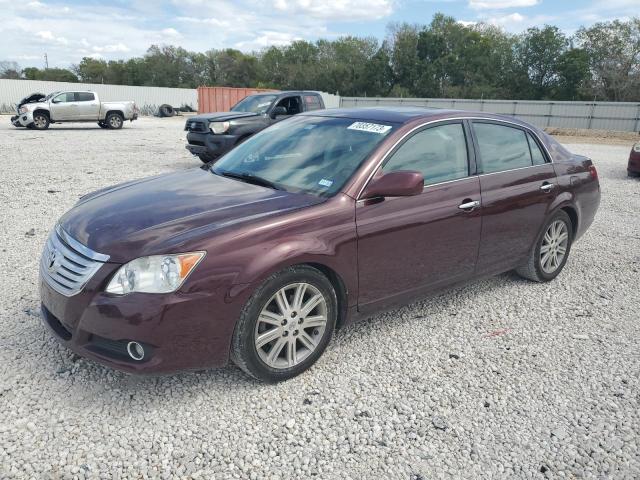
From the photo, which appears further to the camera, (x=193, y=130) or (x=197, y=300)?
(x=193, y=130)

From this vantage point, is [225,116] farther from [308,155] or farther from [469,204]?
[469,204]

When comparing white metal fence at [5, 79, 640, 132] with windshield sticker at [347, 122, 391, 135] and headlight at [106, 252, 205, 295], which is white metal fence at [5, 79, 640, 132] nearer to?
windshield sticker at [347, 122, 391, 135]

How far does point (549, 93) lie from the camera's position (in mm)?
60500

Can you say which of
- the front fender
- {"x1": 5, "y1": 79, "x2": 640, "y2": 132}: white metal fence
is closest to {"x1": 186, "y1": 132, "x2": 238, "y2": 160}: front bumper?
the front fender

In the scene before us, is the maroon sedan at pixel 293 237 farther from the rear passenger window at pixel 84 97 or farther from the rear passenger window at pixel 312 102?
the rear passenger window at pixel 84 97

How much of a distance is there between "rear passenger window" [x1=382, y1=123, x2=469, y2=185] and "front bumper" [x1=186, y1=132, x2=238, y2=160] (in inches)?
274

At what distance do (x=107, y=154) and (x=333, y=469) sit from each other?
1277 centimetres

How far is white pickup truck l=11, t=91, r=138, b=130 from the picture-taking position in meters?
20.7

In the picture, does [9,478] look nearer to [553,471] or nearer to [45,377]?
[45,377]

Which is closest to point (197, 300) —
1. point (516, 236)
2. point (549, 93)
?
point (516, 236)

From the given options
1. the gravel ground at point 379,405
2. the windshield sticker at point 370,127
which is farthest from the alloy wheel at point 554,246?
the windshield sticker at point 370,127

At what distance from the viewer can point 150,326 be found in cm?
259

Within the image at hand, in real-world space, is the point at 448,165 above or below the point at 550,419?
above

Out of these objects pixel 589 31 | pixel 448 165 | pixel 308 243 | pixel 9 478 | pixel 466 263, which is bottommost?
pixel 9 478
